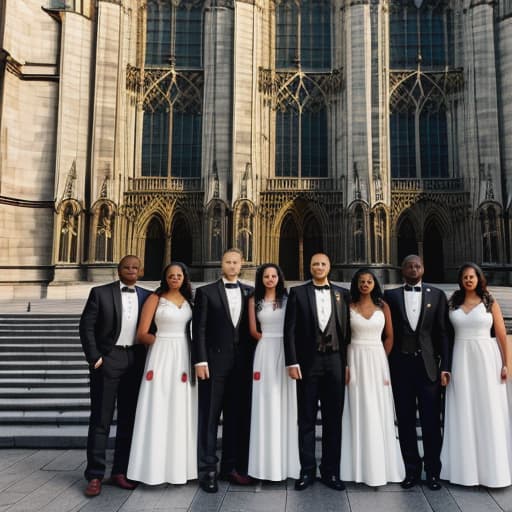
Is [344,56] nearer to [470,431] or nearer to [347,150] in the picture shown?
[347,150]

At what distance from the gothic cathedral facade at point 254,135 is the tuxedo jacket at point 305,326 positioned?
15568 millimetres

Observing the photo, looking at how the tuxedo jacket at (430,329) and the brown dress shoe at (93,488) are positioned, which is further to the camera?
the tuxedo jacket at (430,329)

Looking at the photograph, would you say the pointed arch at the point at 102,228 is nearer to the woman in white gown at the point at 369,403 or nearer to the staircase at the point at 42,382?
the staircase at the point at 42,382

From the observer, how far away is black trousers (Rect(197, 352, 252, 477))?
4.13 metres

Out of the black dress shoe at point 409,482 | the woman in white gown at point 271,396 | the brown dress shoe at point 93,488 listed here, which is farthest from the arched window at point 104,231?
the black dress shoe at point 409,482

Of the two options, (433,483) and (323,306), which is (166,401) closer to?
(323,306)

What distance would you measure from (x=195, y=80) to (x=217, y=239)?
8338 mm

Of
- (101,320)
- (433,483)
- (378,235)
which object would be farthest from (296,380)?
(378,235)

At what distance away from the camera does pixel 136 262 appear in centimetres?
429

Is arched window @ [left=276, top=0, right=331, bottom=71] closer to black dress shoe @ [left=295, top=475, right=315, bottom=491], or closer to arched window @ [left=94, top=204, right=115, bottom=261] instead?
arched window @ [left=94, top=204, right=115, bottom=261]

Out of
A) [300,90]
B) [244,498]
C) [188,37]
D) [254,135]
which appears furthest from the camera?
[188,37]

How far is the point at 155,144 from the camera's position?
21328mm

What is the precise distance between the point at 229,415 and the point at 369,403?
4.44 ft

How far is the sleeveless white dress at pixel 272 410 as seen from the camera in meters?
4.04
